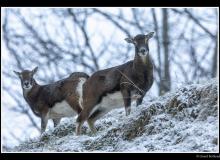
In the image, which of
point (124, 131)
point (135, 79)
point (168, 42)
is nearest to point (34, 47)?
point (168, 42)

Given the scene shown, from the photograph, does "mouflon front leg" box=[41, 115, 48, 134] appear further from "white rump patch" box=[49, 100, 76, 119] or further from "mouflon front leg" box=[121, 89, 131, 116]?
"mouflon front leg" box=[121, 89, 131, 116]

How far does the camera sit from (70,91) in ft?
67.3

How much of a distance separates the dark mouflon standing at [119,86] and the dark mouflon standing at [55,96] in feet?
6.89

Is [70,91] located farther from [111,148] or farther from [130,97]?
[111,148]

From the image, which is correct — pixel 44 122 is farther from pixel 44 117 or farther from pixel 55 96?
pixel 55 96

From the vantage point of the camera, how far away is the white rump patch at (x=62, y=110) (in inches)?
812

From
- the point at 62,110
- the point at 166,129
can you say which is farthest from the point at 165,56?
the point at 166,129

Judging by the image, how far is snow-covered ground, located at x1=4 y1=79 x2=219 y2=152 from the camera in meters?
14.0

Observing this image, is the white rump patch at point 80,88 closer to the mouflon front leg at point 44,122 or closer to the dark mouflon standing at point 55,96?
the dark mouflon standing at point 55,96

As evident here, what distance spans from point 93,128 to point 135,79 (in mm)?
1368

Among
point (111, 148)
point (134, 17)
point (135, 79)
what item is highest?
point (134, 17)

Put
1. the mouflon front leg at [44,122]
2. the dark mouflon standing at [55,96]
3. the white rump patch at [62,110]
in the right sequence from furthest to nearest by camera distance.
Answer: the mouflon front leg at [44,122]
the white rump patch at [62,110]
the dark mouflon standing at [55,96]

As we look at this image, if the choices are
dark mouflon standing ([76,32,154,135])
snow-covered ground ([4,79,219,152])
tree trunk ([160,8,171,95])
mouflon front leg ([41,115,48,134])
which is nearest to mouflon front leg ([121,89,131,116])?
dark mouflon standing ([76,32,154,135])

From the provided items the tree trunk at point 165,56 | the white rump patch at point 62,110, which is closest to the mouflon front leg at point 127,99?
the white rump patch at point 62,110
